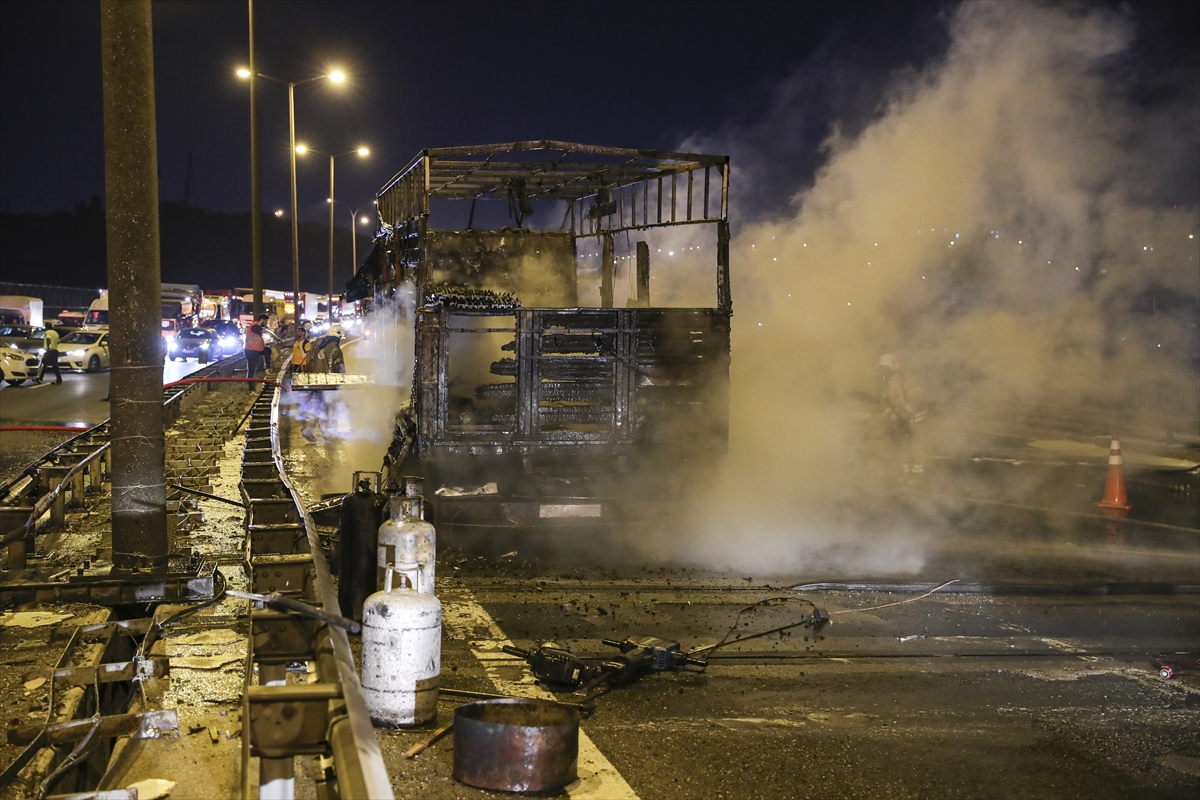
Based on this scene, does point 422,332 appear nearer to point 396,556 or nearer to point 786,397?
point 396,556

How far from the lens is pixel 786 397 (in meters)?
13.8

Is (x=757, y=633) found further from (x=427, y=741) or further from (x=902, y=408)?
(x=902, y=408)

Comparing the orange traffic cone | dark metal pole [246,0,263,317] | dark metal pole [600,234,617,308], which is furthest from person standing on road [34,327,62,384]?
the orange traffic cone

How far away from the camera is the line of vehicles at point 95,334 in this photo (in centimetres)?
2600

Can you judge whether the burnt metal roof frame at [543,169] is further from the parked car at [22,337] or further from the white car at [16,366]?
the parked car at [22,337]

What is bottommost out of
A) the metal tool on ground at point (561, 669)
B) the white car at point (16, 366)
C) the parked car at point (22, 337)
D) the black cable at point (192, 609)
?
the metal tool on ground at point (561, 669)

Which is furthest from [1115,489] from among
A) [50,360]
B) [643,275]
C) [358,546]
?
[50,360]

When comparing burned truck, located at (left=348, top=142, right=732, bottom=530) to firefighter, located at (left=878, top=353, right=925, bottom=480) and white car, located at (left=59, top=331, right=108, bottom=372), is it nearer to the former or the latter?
firefighter, located at (left=878, top=353, right=925, bottom=480)

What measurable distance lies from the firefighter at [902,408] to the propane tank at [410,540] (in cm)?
918

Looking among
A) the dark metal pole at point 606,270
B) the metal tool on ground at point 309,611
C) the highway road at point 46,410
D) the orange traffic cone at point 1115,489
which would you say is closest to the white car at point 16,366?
the highway road at point 46,410

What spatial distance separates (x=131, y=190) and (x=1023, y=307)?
19.0 m

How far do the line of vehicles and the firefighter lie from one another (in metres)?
12.0

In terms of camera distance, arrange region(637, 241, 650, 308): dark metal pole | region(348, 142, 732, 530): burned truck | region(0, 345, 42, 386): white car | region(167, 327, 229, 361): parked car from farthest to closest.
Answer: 1. region(167, 327, 229, 361): parked car
2. region(0, 345, 42, 386): white car
3. region(637, 241, 650, 308): dark metal pole
4. region(348, 142, 732, 530): burned truck

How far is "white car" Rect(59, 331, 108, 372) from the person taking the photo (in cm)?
3069
